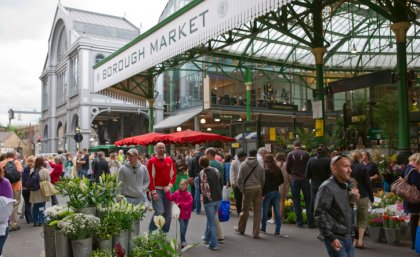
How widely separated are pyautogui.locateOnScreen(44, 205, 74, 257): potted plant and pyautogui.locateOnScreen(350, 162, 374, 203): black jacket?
5.38 meters

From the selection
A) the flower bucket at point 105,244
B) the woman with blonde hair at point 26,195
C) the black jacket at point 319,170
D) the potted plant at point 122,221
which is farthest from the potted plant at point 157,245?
the woman with blonde hair at point 26,195

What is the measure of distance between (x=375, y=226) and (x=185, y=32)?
25.7ft

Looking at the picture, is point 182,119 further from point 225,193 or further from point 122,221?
point 122,221

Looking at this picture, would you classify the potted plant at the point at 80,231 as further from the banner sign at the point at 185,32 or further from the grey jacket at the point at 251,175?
the banner sign at the point at 185,32

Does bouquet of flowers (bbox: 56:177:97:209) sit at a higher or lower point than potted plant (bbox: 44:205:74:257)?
higher

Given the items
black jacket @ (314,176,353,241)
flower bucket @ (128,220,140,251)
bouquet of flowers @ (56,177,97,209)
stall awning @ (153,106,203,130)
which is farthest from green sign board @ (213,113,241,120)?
black jacket @ (314,176,353,241)

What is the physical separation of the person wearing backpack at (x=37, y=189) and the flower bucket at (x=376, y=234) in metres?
7.69

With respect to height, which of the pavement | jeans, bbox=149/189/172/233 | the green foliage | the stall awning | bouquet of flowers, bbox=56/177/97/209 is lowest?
the pavement

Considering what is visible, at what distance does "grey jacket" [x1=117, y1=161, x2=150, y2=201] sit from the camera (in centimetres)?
793

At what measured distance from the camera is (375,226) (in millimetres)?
8469

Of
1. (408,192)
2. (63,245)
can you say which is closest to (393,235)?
(408,192)

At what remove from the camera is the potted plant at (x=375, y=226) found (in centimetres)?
841

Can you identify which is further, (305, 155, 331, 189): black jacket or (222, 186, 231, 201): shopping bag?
(222, 186, 231, 201): shopping bag

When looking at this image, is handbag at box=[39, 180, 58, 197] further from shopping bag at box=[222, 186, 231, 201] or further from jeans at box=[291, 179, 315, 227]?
jeans at box=[291, 179, 315, 227]
